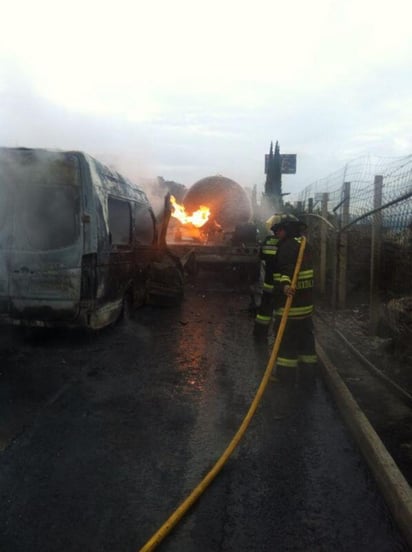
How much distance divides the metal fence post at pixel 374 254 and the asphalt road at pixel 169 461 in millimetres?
1777

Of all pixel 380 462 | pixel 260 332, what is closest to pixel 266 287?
pixel 260 332

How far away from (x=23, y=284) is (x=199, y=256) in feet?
22.5

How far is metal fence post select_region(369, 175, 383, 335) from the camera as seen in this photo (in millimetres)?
6703

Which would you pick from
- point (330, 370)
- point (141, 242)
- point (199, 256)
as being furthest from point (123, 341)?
point (199, 256)

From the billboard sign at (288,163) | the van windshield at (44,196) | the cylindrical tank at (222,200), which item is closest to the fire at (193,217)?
the cylindrical tank at (222,200)

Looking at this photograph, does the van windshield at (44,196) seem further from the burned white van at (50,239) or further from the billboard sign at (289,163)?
the billboard sign at (289,163)

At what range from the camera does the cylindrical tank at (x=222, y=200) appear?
56.1 feet

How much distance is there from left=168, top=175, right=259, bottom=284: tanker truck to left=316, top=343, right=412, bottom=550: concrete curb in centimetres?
807

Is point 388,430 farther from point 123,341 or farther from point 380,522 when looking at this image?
point 123,341

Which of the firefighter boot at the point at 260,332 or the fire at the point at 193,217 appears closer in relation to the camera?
the firefighter boot at the point at 260,332

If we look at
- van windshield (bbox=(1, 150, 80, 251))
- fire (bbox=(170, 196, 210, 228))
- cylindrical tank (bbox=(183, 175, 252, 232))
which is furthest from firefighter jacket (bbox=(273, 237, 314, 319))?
cylindrical tank (bbox=(183, 175, 252, 232))

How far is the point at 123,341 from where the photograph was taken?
740cm

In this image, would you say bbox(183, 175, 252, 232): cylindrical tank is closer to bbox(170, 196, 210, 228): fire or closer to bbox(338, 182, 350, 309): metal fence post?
bbox(170, 196, 210, 228): fire

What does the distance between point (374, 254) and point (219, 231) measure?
8.57 metres
